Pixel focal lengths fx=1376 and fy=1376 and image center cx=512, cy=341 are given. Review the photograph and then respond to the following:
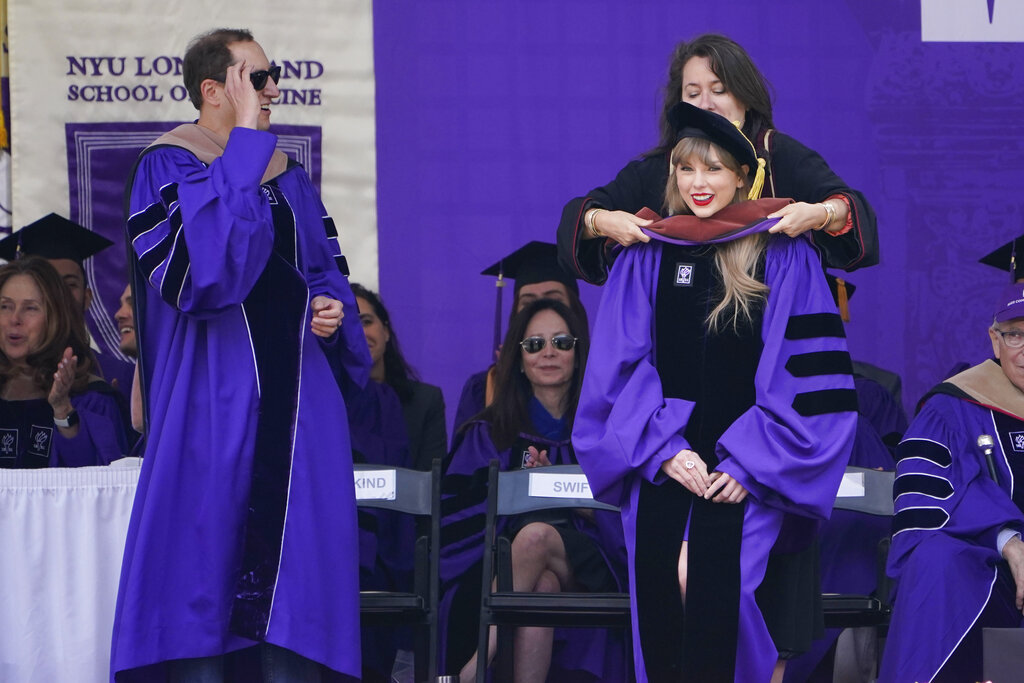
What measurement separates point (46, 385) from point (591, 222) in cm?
273

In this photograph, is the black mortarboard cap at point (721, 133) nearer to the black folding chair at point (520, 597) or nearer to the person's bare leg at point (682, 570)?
the person's bare leg at point (682, 570)

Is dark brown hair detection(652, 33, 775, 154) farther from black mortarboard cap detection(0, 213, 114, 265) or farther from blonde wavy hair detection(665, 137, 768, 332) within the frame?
black mortarboard cap detection(0, 213, 114, 265)

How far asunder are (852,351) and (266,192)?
329cm

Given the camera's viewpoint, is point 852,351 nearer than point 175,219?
No

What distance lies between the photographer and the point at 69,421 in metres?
5.23

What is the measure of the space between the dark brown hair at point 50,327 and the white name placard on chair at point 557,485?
1.92 meters

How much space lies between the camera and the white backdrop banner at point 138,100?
582cm

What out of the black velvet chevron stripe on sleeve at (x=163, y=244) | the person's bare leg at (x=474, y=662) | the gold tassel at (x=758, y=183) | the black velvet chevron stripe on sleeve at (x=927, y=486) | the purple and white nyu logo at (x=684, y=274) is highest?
the gold tassel at (x=758, y=183)

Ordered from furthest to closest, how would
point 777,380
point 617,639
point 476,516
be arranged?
point 476,516 < point 617,639 < point 777,380

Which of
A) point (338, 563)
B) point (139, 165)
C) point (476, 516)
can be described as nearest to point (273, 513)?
point (338, 563)

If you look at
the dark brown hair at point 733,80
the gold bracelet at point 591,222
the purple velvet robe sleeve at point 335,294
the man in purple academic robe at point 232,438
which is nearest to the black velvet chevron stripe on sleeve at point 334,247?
the purple velvet robe sleeve at point 335,294

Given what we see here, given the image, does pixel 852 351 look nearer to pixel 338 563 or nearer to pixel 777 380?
pixel 777 380

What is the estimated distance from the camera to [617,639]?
4699 mm

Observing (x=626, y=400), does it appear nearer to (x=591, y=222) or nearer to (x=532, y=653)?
(x=591, y=222)
